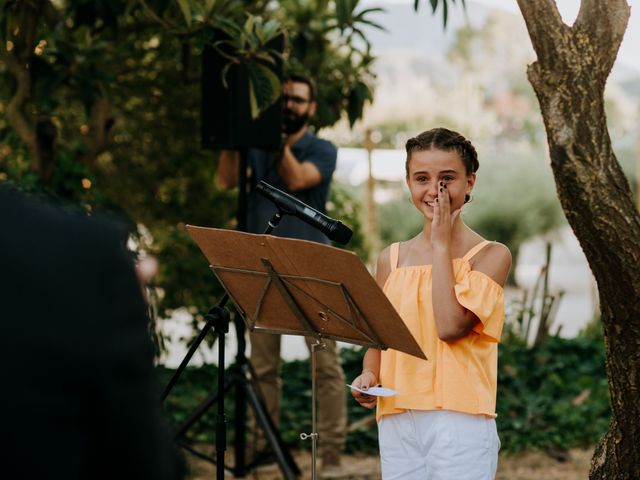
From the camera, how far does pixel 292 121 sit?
203 inches

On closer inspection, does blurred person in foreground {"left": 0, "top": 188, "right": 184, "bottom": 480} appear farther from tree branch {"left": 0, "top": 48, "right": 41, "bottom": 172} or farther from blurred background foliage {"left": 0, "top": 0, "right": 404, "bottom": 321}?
tree branch {"left": 0, "top": 48, "right": 41, "bottom": 172}

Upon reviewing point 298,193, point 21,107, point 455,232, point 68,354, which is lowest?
point 68,354

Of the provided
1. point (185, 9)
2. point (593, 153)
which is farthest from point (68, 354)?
point (185, 9)

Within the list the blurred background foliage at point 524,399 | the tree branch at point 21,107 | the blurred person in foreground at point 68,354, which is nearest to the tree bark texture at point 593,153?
the blurred person in foreground at point 68,354

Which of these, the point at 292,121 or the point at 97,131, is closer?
the point at 292,121

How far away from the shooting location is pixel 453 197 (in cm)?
288

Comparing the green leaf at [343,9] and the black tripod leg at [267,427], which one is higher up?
the green leaf at [343,9]

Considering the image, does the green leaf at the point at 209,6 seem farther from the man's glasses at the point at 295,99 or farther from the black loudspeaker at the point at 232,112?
the man's glasses at the point at 295,99

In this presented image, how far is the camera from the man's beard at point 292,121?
5.16 metres

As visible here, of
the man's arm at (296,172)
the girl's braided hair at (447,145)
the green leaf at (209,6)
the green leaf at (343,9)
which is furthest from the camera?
the man's arm at (296,172)

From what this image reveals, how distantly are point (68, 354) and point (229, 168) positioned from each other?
4304 millimetres

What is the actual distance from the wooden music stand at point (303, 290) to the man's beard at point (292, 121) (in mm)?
2124

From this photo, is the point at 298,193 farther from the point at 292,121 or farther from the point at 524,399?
the point at 524,399

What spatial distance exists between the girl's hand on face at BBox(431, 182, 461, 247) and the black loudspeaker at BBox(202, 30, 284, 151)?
2018mm
